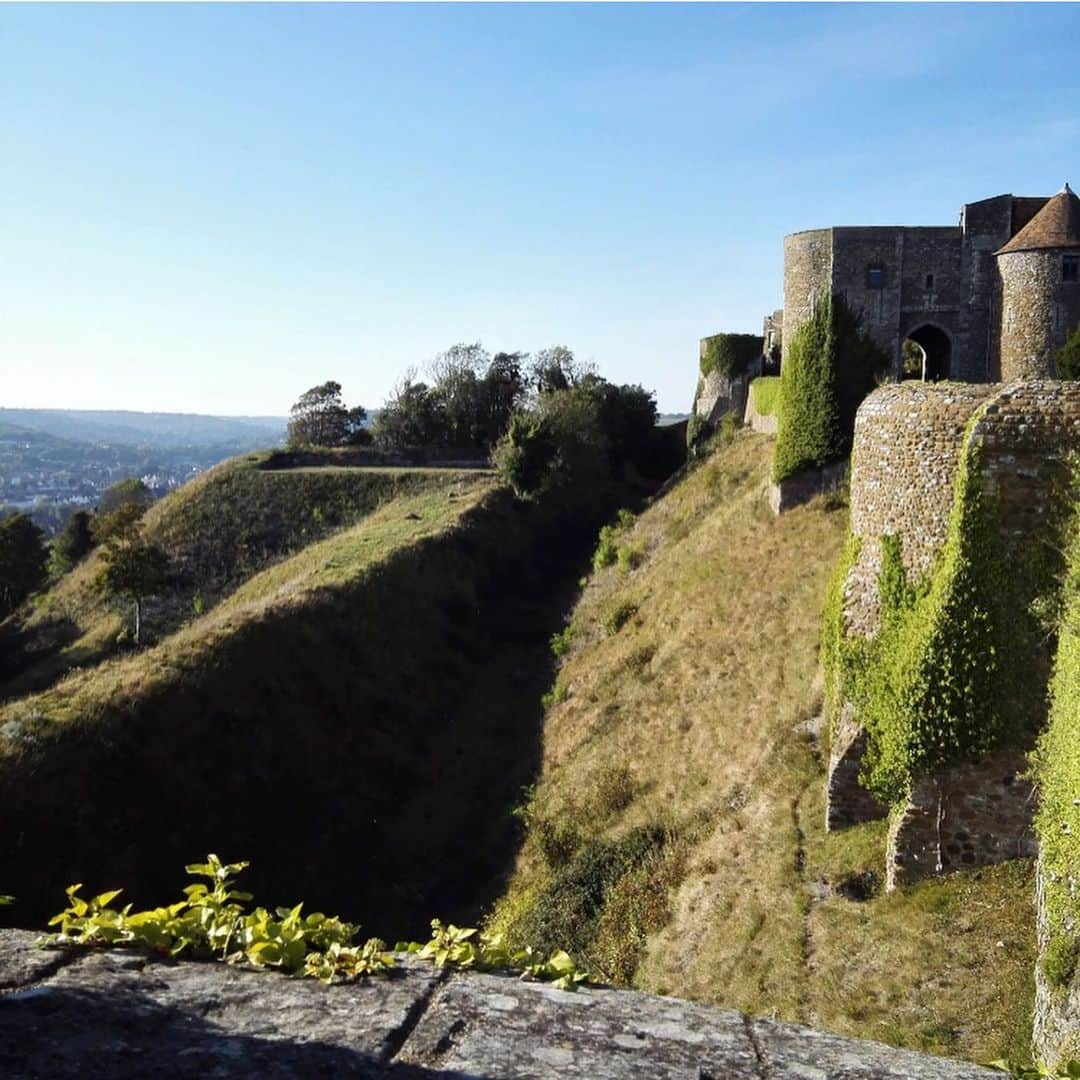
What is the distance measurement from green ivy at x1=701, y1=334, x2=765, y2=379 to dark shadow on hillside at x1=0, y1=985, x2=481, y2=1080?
39.7 m

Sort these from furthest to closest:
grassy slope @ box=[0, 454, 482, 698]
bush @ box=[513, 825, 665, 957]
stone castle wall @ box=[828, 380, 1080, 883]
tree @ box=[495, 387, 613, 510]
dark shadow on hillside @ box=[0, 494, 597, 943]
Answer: tree @ box=[495, 387, 613, 510] → grassy slope @ box=[0, 454, 482, 698] → dark shadow on hillside @ box=[0, 494, 597, 943] → bush @ box=[513, 825, 665, 957] → stone castle wall @ box=[828, 380, 1080, 883]

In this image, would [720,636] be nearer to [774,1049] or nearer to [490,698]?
[490,698]

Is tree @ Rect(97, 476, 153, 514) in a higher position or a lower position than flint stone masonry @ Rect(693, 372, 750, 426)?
lower

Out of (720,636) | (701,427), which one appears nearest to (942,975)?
(720,636)

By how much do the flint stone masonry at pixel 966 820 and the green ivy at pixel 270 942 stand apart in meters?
7.76

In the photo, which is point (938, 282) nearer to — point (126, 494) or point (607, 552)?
point (607, 552)

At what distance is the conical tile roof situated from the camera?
82.0ft

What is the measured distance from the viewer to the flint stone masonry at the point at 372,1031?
7.89ft

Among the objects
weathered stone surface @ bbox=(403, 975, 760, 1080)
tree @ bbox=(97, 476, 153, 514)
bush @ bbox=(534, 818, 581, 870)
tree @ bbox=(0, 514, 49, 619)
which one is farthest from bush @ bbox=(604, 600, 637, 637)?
tree @ bbox=(97, 476, 153, 514)

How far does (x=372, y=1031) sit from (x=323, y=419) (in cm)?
6565

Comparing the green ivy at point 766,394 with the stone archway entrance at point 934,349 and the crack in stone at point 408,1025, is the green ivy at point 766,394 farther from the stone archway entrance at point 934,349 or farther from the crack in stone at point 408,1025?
the crack in stone at point 408,1025

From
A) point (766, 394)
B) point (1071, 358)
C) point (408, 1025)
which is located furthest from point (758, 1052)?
point (766, 394)

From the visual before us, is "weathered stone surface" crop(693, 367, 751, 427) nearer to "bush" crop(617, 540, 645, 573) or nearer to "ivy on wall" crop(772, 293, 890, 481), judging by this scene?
"bush" crop(617, 540, 645, 573)

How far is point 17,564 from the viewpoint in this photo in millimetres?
47375
